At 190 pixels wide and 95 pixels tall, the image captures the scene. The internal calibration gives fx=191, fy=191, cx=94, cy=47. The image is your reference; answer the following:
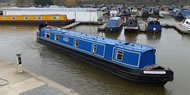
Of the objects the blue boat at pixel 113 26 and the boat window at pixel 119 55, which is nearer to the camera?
the boat window at pixel 119 55

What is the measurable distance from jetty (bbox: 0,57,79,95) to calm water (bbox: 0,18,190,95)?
173 centimetres

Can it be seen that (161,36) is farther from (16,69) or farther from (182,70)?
(16,69)

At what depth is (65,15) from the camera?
34781mm

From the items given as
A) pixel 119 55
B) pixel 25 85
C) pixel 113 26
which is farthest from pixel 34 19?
pixel 25 85

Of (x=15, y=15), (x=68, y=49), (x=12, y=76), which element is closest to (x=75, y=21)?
(x=15, y=15)

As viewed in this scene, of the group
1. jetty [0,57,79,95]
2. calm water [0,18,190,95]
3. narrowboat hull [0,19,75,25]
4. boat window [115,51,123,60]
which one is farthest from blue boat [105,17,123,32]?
jetty [0,57,79,95]

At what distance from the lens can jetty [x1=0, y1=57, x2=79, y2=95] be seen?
9005mm

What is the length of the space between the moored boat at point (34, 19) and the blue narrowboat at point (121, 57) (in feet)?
59.3

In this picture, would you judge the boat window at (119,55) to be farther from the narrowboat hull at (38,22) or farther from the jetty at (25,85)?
the narrowboat hull at (38,22)

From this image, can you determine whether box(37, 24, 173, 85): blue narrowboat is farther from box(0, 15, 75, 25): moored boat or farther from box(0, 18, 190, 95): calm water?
box(0, 15, 75, 25): moored boat

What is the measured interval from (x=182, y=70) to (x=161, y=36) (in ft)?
40.9

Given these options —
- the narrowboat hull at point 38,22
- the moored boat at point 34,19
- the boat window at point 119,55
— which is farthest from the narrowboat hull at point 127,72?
the moored boat at point 34,19

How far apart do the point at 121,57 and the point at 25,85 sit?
6105mm

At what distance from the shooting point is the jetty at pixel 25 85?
9.00 metres
